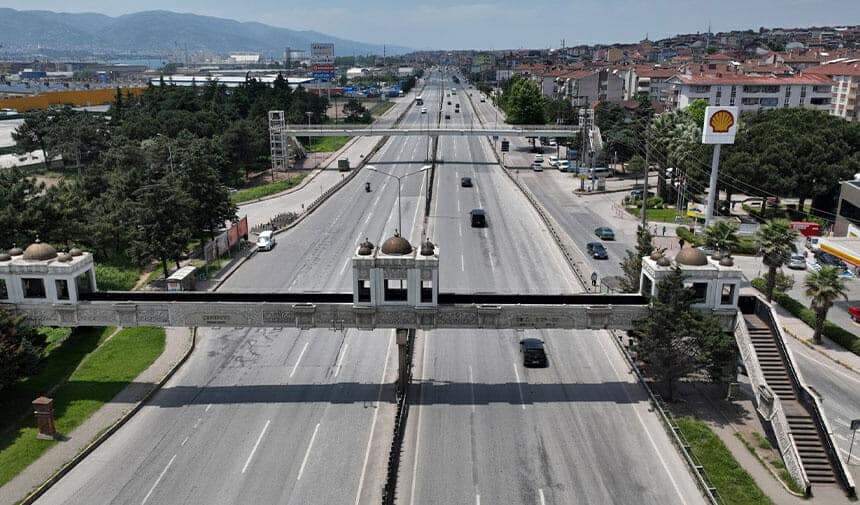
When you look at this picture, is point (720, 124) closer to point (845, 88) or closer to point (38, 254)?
point (38, 254)

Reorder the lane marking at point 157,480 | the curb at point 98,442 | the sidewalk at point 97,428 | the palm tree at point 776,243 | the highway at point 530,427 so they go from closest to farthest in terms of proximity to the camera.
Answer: the lane marking at point 157,480 → the curb at point 98,442 → the highway at point 530,427 → the sidewalk at point 97,428 → the palm tree at point 776,243

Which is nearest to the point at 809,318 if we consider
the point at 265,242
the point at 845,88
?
the point at 265,242


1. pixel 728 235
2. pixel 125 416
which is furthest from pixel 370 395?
pixel 728 235

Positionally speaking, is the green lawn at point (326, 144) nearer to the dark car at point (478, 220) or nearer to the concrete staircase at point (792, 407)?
the dark car at point (478, 220)

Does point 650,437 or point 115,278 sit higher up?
point 115,278

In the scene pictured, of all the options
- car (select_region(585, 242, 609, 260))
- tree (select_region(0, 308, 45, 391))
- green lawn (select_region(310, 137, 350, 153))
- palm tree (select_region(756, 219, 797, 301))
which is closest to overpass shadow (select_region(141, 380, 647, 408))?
tree (select_region(0, 308, 45, 391))

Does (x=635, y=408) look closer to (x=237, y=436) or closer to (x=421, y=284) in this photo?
(x=421, y=284)

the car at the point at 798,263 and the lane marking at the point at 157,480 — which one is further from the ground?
the car at the point at 798,263

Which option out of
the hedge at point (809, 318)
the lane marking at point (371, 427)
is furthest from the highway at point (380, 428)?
the hedge at point (809, 318)
